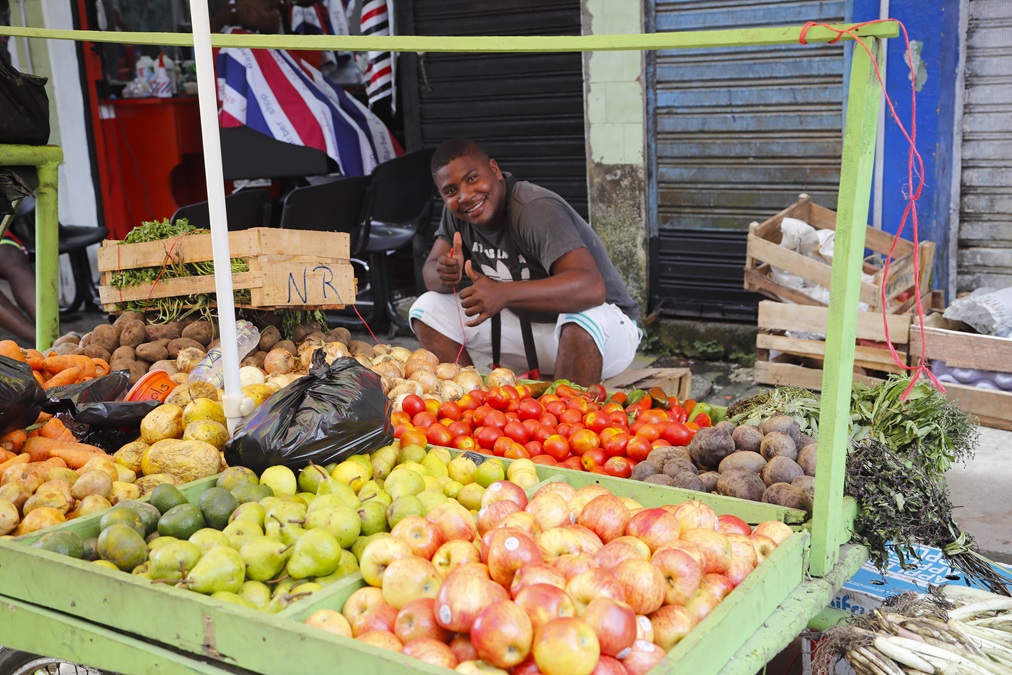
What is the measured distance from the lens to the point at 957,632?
2490mm

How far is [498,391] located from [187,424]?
1.27 meters

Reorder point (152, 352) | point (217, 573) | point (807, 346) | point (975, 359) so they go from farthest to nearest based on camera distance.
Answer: point (807, 346) < point (975, 359) < point (152, 352) < point (217, 573)

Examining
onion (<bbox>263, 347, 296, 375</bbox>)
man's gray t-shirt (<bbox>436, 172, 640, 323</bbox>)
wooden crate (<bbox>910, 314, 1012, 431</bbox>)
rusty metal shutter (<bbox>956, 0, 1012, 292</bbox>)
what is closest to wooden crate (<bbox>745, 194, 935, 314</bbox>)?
wooden crate (<bbox>910, 314, 1012, 431</bbox>)

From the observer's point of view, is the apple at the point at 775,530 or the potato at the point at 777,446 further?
the potato at the point at 777,446

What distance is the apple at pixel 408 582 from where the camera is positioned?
2.13 m

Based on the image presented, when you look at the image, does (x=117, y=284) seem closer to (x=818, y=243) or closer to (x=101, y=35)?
(x=101, y=35)

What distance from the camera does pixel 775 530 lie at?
2496 millimetres

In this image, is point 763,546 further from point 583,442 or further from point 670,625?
point 583,442

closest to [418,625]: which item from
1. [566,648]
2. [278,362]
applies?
[566,648]

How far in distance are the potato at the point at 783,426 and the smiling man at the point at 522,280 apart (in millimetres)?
1626

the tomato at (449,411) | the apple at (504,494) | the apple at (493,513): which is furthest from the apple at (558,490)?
the tomato at (449,411)

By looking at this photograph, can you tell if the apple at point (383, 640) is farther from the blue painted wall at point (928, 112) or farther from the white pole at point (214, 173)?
the blue painted wall at point (928, 112)

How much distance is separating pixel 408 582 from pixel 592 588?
43cm

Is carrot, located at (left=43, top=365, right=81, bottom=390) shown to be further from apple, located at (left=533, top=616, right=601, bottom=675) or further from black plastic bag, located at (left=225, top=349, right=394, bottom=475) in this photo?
apple, located at (left=533, top=616, right=601, bottom=675)
